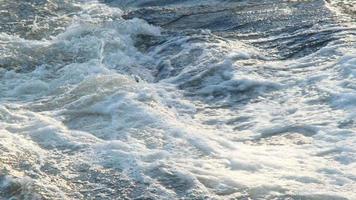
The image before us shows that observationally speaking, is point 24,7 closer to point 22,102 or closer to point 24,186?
point 22,102

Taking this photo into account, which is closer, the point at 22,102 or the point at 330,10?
the point at 22,102

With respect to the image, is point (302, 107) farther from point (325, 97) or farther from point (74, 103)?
point (74, 103)

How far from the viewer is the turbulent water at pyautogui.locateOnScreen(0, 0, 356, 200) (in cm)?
499

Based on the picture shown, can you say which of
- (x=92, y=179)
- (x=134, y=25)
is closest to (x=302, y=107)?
(x=92, y=179)

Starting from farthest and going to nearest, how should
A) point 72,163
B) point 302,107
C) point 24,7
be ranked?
1. point 24,7
2. point 302,107
3. point 72,163

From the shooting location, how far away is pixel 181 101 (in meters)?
6.83

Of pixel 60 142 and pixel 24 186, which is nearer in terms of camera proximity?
pixel 24 186

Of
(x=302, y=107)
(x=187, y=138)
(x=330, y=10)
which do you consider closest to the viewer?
(x=187, y=138)

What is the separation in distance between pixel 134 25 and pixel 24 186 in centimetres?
504

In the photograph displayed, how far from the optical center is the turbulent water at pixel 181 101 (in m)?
4.99

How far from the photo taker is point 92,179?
5070 mm

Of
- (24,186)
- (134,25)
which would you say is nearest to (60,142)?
(24,186)

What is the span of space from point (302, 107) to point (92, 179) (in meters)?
2.37

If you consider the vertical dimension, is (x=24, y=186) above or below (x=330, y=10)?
below
